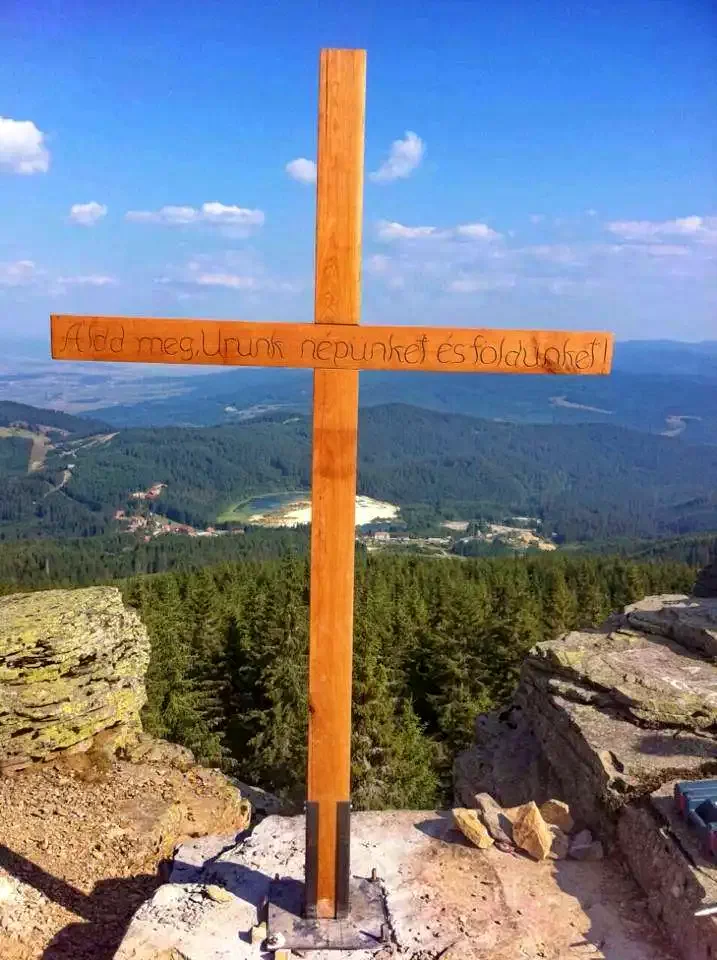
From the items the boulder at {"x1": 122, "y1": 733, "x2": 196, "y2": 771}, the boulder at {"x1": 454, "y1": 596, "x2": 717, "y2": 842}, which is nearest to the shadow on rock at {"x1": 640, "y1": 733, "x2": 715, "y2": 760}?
the boulder at {"x1": 454, "y1": 596, "x2": 717, "y2": 842}

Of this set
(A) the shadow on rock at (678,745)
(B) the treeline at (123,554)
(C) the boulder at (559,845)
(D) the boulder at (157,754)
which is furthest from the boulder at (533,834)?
(B) the treeline at (123,554)

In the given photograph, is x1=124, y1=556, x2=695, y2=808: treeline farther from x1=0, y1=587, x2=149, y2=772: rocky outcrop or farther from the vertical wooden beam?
the vertical wooden beam

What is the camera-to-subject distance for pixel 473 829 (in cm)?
644

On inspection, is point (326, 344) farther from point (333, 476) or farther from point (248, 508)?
point (248, 508)

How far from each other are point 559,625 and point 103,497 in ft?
526

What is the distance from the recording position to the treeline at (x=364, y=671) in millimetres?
20234

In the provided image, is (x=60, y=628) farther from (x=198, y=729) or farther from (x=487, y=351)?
(x=198, y=729)

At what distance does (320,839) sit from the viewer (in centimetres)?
547

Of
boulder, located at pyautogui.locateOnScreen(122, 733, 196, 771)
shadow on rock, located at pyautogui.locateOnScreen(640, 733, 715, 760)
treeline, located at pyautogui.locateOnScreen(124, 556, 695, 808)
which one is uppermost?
shadow on rock, located at pyautogui.locateOnScreen(640, 733, 715, 760)

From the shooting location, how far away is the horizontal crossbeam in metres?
5.14

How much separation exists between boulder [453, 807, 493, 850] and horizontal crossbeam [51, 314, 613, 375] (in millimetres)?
3910

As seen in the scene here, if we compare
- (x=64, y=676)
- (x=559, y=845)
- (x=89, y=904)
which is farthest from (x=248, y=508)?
(x=559, y=845)

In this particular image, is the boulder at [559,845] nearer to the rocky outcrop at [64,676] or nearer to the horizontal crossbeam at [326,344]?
the horizontal crossbeam at [326,344]

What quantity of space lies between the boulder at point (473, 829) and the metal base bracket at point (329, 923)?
3.29ft
